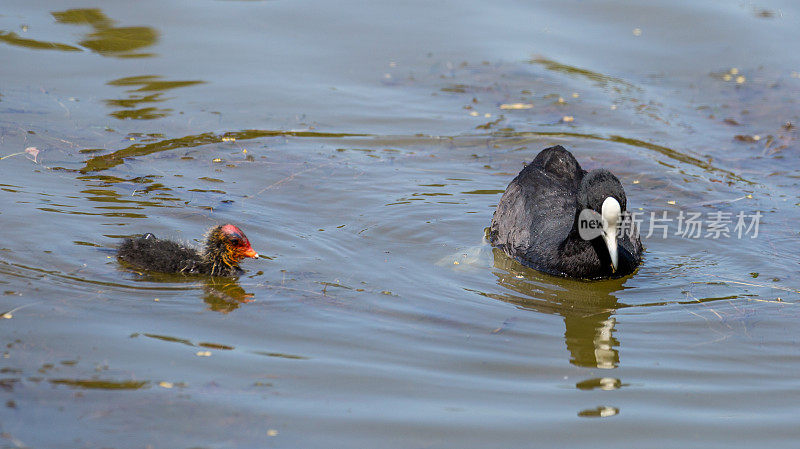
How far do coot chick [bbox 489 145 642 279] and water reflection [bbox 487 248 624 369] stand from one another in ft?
0.36

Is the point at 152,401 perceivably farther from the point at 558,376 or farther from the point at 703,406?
the point at 703,406

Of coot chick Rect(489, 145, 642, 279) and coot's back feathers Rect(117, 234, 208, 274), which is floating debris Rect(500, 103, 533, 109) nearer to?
coot chick Rect(489, 145, 642, 279)

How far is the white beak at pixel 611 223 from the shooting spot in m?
5.76

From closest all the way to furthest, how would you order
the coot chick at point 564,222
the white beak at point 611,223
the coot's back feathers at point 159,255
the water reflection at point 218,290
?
the water reflection at point 218,290 < the coot's back feathers at point 159,255 < the white beak at point 611,223 < the coot chick at point 564,222

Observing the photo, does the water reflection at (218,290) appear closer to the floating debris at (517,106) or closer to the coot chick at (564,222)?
the coot chick at (564,222)

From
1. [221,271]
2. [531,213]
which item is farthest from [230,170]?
[531,213]

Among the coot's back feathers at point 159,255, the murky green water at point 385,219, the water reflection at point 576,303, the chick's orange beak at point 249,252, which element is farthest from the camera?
the chick's orange beak at point 249,252

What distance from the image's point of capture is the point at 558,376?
15.0ft

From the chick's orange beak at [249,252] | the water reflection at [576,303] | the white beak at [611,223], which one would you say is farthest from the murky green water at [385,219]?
the white beak at [611,223]

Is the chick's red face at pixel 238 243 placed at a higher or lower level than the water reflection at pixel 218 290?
higher

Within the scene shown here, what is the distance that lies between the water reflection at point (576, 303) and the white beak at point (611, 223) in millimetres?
273

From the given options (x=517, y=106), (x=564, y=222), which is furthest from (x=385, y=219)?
(x=517, y=106)

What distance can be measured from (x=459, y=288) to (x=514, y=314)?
484mm

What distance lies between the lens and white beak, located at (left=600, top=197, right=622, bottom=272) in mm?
5758
